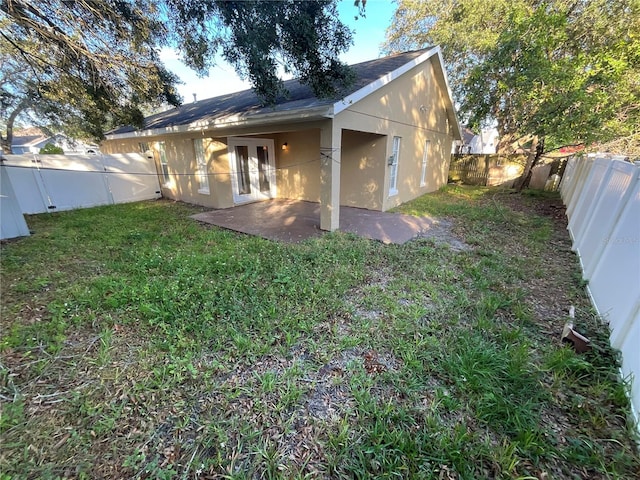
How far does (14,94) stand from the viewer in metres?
13.7

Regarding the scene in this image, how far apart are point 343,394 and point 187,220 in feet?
22.0

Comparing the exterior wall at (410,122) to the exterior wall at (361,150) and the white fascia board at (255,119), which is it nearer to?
the exterior wall at (361,150)

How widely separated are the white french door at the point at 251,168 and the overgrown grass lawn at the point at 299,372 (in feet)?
16.5

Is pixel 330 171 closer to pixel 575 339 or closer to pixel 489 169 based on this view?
pixel 575 339

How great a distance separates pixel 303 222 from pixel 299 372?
494cm

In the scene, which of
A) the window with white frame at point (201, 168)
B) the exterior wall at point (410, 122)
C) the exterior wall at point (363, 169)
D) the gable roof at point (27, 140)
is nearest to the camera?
the exterior wall at point (410, 122)

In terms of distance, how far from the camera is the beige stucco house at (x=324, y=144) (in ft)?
18.9

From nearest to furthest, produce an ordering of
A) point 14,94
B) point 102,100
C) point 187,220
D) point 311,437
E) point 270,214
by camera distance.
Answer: point 311,437, point 102,100, point 187,220, point 270,214, point 14,94

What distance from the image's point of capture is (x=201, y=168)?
886 cm

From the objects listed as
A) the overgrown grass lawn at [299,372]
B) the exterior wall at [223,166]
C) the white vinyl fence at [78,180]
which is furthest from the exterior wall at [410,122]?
the white vinyl fence at [78,180]

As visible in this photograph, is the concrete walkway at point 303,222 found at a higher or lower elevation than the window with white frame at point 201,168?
lower

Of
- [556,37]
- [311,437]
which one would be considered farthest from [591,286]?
[556,37]

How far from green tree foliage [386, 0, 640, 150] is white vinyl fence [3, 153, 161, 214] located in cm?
1357

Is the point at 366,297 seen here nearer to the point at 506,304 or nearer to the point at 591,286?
the point at 506,304
